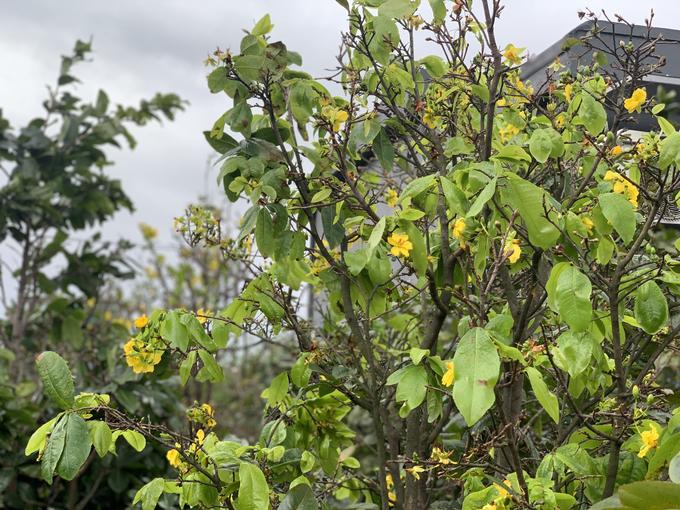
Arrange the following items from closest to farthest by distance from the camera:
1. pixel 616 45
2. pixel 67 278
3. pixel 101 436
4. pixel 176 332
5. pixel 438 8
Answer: pixel 101 436, pixel 176 332, pixel 438 8, pixel 616 45, pixel 67 278

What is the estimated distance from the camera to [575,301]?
99 centimetres

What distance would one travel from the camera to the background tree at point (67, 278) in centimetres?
309

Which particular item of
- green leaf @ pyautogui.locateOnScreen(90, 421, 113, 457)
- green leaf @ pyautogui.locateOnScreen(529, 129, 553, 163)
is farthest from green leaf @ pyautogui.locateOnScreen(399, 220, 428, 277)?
green leaf @ pyautogui.locateOnScreen(90, 421, 113, 457)

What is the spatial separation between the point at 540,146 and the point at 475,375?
571mm

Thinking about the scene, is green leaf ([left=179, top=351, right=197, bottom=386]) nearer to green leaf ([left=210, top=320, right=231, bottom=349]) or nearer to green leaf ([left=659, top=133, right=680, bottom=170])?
green leaf ([left=210, top=320, right=231, bottom=349])

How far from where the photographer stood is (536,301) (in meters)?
1.52

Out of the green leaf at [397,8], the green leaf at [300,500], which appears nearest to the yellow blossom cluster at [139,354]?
the green leaf at [300,500]

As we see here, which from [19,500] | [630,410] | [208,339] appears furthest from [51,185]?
[630,410]

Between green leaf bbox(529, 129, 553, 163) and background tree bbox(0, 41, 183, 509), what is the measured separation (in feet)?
8.28

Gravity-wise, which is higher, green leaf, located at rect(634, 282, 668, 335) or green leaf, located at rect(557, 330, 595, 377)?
green leaf, located at rect(634, 282, 668, 335)

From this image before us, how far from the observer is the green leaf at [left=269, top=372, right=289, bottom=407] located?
1.56 metres

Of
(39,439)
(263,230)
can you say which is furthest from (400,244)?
(39,439)

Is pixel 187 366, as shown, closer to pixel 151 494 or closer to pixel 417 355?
pixel 151 494

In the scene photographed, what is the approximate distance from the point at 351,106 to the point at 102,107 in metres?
3.15
